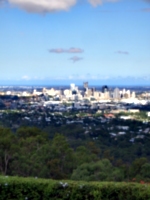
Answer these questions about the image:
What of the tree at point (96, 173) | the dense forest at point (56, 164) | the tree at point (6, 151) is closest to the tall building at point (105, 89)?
the dense forest at point (56, 164)

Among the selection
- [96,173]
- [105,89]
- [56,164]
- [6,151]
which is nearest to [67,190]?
[96,173]

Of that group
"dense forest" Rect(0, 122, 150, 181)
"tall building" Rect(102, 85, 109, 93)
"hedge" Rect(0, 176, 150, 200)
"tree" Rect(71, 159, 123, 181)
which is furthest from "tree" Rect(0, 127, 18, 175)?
"tall building" Rect(102, 85, 109, 93)

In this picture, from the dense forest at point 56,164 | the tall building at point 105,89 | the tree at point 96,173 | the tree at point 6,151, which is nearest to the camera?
the tree at point 96,173

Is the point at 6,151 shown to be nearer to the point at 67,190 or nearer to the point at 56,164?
the point at 56,164

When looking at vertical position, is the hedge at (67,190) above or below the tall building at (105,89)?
below

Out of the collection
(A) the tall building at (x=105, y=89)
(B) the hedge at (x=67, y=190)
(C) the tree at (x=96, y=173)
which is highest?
(A) the tall building at (x=105, y=89)

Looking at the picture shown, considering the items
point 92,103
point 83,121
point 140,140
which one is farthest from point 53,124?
point 92,103

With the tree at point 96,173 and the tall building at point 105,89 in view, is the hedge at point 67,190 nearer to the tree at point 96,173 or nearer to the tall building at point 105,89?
the tree at point 96,173

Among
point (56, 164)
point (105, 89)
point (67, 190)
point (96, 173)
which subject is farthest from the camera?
point (105, 89)

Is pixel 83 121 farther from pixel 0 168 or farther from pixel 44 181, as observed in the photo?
pixel 44 181
